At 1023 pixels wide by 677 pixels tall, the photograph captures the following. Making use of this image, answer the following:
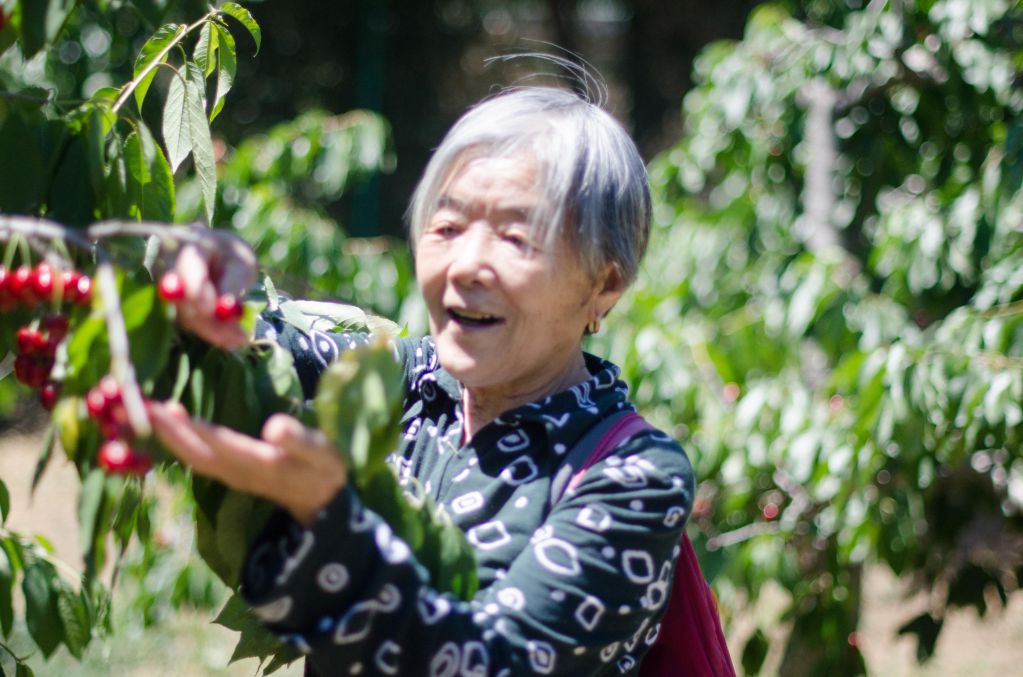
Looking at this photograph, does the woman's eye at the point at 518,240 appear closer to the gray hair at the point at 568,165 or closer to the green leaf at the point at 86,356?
the gray hair at the point at 568,165

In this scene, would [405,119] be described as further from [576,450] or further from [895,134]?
[576,450]

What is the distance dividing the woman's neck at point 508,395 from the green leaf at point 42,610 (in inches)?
27.4

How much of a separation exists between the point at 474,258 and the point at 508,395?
0.19m

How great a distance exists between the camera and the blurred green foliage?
8.96 ft

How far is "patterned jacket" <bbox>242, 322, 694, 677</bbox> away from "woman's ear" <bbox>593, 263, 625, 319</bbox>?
0.26 feet

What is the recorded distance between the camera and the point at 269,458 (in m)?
0.90

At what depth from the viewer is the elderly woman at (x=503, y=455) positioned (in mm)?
972

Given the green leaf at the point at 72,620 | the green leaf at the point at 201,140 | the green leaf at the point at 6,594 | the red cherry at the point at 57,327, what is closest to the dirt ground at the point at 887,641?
the green leaf at the point at 72,620

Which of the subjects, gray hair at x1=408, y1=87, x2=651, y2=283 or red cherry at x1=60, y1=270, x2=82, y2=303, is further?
gray hair at x1=408, y1=87, x2=651, y2=283

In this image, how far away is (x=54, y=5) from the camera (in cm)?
109

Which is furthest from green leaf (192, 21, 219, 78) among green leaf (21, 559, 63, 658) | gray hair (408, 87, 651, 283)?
green leaf (21, 559, 63, 658)

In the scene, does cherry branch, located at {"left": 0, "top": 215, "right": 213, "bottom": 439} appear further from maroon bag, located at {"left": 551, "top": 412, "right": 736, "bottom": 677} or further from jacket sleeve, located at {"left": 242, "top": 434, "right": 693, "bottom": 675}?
maroon bag, located at {"left": 551, "top": 412, "right": 736, "bottom": 677}

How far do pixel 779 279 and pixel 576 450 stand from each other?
2.29 metres

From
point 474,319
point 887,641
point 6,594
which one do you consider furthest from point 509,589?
point 887,641
